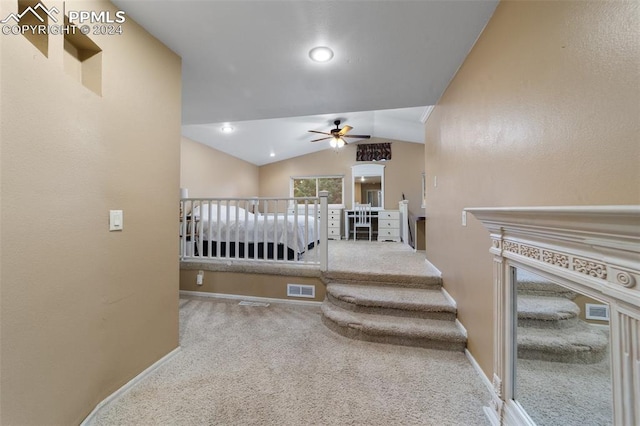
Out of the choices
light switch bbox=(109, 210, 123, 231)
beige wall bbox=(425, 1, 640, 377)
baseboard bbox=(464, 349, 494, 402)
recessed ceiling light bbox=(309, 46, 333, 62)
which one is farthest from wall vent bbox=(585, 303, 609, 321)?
light switch bbox=(109, 210, 123, 231)

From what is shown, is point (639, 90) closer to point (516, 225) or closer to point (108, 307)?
point (516, 225)

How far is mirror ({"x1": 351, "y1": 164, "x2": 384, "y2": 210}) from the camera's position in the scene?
21.9ft

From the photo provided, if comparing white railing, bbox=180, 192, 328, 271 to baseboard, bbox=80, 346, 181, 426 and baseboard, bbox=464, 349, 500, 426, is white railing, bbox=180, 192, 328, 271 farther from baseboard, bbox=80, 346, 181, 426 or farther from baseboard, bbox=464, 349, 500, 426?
baseboard, bbox=464, 349, 500, 426

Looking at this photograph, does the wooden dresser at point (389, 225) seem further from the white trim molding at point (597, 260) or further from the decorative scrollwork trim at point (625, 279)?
the decorative scrollwork trim at point (625, 279)

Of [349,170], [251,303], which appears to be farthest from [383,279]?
[349,170]

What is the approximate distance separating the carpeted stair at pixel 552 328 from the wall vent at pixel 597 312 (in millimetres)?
41

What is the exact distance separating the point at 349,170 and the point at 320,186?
941 mm

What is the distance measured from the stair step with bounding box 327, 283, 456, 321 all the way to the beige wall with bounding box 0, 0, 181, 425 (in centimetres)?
151

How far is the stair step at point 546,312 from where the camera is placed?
3.04ft

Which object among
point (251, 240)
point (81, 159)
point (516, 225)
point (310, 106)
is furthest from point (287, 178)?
point (516, 225)

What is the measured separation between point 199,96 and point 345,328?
8.76 ft

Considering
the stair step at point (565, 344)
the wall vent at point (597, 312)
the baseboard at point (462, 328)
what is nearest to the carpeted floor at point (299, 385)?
the baseboard at point (462, 328)

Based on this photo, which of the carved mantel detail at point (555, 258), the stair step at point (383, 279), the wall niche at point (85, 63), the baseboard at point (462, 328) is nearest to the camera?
the carved mantel detail at point (555, 258)

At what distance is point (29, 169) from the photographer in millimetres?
1037
